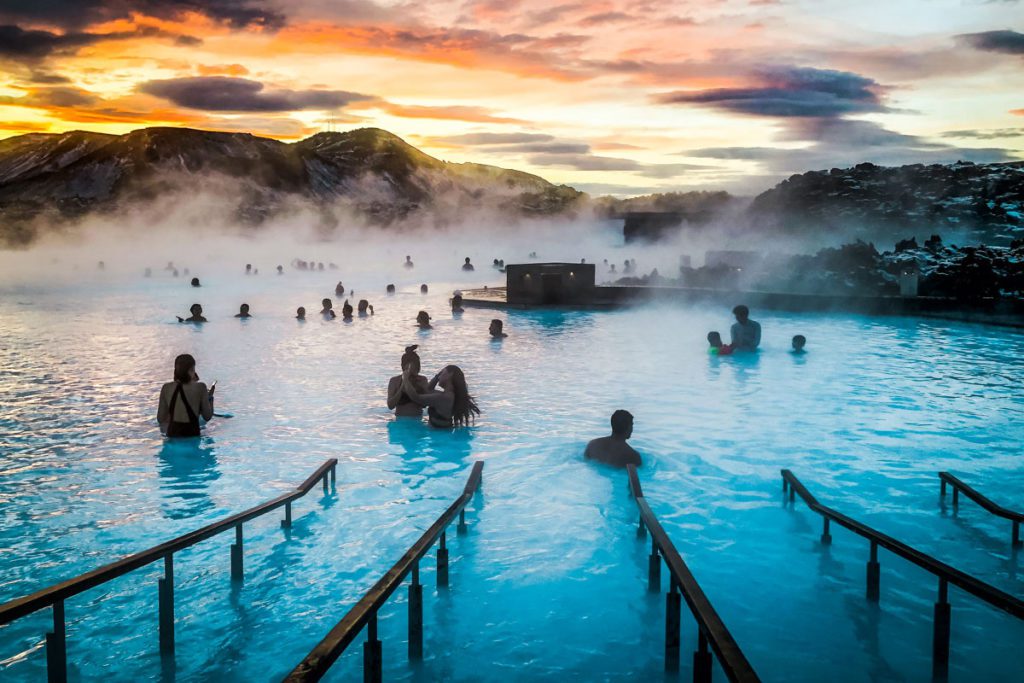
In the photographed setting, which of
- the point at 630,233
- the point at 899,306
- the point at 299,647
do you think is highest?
the point at 630,233

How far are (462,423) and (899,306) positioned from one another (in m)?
18.3

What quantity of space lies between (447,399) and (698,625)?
289 inches

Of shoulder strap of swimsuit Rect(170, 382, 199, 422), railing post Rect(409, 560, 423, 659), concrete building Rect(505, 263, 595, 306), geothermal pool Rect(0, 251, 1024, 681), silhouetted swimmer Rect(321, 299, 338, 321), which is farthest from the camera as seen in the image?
concrete building Rect(505, 263, 595, 306)

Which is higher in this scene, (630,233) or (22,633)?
(630,233)

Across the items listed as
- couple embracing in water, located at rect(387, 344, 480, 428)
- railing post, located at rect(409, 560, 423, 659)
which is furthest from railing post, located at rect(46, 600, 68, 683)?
couple embracing in water, located at rect(387, 344, 480, 428)

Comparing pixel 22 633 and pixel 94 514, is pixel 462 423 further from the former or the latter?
pixel 22 633

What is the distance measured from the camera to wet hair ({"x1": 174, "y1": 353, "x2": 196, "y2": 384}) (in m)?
9.08

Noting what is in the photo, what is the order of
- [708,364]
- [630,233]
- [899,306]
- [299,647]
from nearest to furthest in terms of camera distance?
[299,647] → [708,364] → [899,306] → [630,233]

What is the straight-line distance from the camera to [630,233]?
210ft

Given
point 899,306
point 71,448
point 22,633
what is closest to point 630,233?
point 899,306

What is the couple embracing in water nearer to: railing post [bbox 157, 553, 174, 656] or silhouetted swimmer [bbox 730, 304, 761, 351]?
railing post [bbox 157, 553, 174, 656]

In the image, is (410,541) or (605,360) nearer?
(410,541)

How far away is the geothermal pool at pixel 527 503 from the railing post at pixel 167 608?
12cm

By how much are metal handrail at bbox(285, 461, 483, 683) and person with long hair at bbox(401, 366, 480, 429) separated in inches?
192
